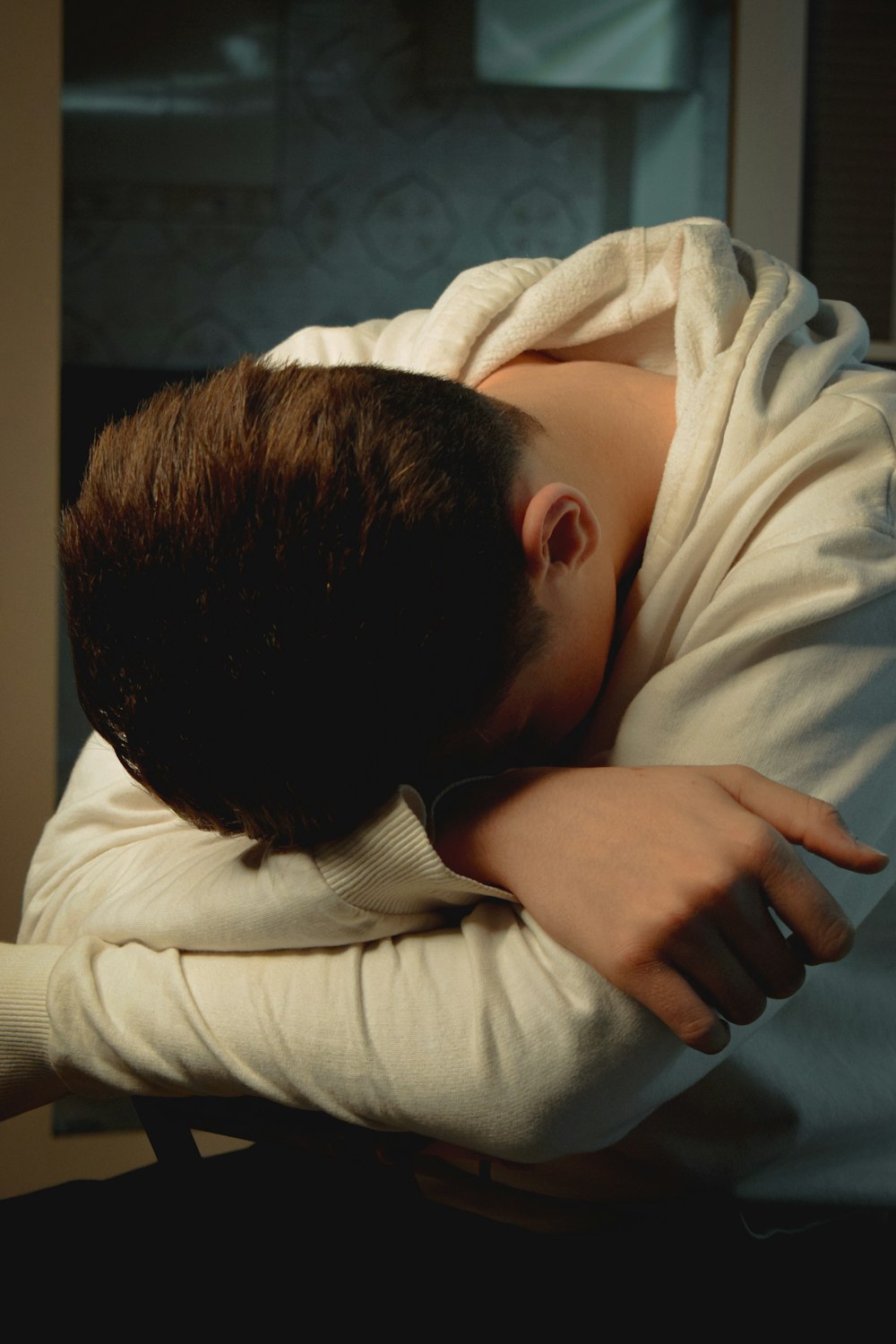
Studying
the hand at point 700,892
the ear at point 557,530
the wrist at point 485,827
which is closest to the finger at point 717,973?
the hand at point 700,892

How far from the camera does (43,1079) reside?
0.70 m

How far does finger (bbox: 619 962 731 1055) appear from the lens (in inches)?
20.0

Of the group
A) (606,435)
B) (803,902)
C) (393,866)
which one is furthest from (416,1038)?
(606,435)

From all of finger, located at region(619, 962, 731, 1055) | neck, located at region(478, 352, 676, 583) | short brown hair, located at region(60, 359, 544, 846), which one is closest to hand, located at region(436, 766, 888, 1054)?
finger, located at region(619, 962, 731, 1055)

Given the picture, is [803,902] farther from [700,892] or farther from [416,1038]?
[416,1038]

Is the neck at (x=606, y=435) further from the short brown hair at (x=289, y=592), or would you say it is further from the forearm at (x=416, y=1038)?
the forearm at (x=416, y=1038)

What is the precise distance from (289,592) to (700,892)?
0.23 m

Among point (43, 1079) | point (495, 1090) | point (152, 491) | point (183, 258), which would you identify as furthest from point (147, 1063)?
point (183, 258)

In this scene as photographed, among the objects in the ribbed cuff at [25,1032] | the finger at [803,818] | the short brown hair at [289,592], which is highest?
the short brown hair at [289,592]

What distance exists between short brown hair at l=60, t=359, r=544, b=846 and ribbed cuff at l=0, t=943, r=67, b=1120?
0.17 metres

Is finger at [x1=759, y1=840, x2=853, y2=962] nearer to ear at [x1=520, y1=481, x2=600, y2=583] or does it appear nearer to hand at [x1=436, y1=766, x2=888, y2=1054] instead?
hand at [x1=436, y1=766, x2=888, y2=1054]

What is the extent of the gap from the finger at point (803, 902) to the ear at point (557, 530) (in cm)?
20

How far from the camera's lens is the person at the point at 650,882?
558mm

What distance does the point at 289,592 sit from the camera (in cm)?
54
